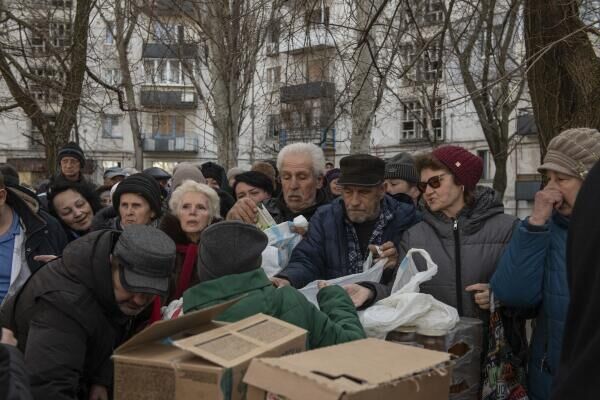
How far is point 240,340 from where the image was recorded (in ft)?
7.26

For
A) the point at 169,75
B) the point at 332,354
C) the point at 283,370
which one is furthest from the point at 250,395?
the point at 169,75

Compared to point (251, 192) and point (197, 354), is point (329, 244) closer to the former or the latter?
point (251, 192)

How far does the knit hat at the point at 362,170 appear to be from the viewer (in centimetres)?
407

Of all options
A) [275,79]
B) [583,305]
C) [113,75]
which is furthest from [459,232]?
[113,75]

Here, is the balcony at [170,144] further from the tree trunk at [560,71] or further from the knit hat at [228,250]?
the knit hat at [228,250]

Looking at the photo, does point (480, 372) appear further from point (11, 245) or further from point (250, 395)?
point (11, 245)

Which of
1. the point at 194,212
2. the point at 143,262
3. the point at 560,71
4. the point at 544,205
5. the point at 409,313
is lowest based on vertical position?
the point at 409,313

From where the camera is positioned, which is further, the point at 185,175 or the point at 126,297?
the point at 185,175

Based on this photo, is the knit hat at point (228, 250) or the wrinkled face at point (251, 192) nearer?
the knit hat at point (228, 250)

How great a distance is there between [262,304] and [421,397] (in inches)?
31.2

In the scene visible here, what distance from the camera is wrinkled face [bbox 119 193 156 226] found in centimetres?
480

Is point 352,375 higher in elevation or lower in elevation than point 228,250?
lower

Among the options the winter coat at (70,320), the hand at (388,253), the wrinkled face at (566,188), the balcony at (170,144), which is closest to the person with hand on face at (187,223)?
the winter coat at (70,320)

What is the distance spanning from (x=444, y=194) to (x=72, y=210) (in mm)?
3208
